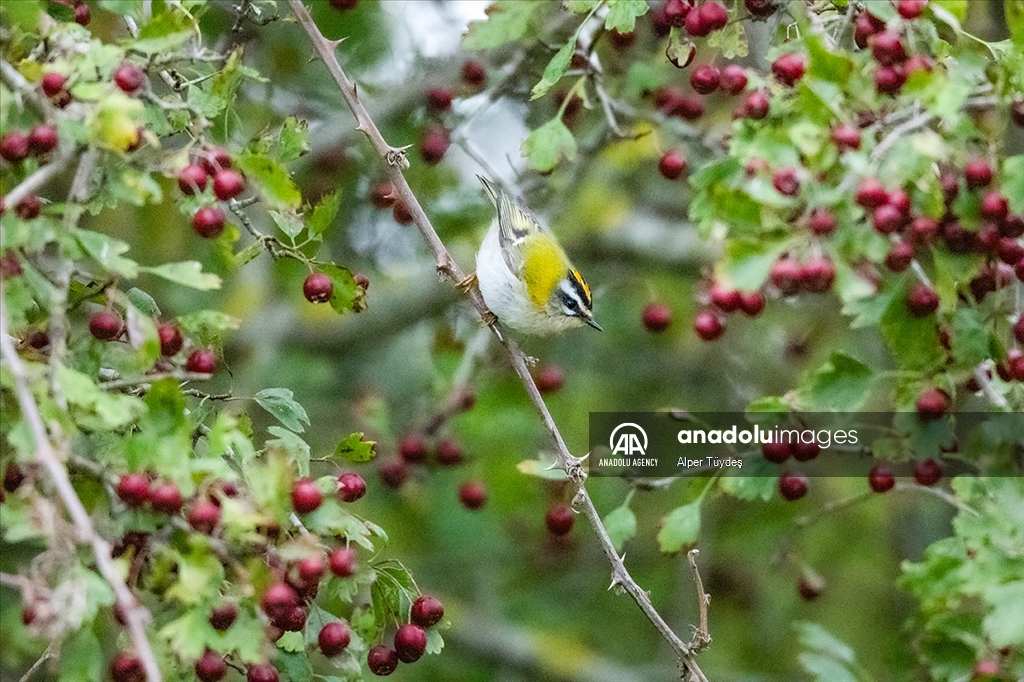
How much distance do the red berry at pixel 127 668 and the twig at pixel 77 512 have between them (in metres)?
0.37

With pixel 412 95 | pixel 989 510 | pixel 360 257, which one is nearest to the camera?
pixel 989 510

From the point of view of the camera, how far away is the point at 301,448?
2.57 metres

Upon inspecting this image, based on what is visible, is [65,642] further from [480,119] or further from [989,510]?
[480,119]

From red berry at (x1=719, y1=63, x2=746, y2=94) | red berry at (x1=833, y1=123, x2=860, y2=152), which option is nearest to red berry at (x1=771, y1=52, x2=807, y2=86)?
red berry at (x1=833, y1=123, x2=860, y2=152)

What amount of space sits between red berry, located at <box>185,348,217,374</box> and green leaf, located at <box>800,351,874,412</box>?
1445 mm

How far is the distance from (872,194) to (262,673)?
1.58 metres

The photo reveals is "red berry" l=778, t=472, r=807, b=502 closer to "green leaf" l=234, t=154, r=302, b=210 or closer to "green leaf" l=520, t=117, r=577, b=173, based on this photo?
"green leaf" l=520, t=117, r=577, b=173

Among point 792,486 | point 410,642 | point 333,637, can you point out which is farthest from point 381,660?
point 792,486

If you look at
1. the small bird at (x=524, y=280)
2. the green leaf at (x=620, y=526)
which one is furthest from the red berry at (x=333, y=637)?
the small bird at (x=524, y=280)

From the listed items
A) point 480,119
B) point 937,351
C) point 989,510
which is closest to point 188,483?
point 937,351

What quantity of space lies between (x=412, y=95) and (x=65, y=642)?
2.87 meters

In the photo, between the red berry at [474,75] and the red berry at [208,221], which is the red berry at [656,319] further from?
the red berry at [208,221]

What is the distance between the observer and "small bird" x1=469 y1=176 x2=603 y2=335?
419 cm

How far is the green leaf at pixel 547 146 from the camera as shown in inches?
136
